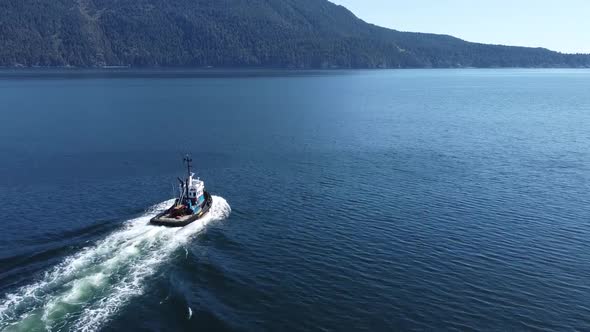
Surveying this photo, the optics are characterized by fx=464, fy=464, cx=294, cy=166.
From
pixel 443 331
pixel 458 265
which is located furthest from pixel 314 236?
pixel 443 331

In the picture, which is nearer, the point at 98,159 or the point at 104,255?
the point at 104,255

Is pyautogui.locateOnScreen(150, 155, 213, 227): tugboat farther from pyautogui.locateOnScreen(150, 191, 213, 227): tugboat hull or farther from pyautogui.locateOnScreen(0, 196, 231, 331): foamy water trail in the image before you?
pyautogui.locateOnScreen(0, 196, 231, 331): foamy water trail

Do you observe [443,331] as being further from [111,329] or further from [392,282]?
[111,329]

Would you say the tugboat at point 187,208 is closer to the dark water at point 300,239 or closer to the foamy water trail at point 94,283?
the foamy water trail at point 94,283

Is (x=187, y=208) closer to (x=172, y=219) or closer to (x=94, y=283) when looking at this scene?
(x=172, y=219)

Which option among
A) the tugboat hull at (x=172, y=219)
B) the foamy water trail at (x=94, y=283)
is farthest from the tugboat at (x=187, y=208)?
the foamy water trail at (x=94, y=283)
